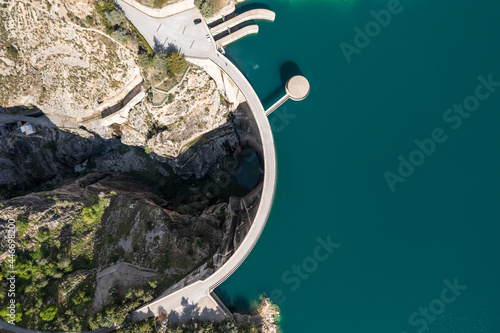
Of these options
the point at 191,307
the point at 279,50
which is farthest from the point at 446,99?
the point at 191,307

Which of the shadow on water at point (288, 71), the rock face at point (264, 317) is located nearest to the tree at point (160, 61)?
the shadow on water at point (288, 71)

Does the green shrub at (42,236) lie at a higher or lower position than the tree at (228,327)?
higher

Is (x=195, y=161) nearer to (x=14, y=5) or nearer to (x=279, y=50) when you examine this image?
(x=279, y=50)

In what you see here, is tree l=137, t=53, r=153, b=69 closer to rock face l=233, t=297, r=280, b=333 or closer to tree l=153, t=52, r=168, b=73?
tree l=153, t=52, r=168, b=73

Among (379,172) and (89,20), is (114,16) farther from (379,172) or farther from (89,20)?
(379,172)

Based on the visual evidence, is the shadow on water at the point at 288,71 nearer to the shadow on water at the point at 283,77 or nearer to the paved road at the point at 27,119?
the shadow on water at the point at 283,77

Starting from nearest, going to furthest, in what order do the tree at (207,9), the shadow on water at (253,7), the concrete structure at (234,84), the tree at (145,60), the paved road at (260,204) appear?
the paved road at (260,204) < the concrete structure at (234,84) < the tree at (207,9) < the tree at (145,60) < the shadow on water at (253,7)
